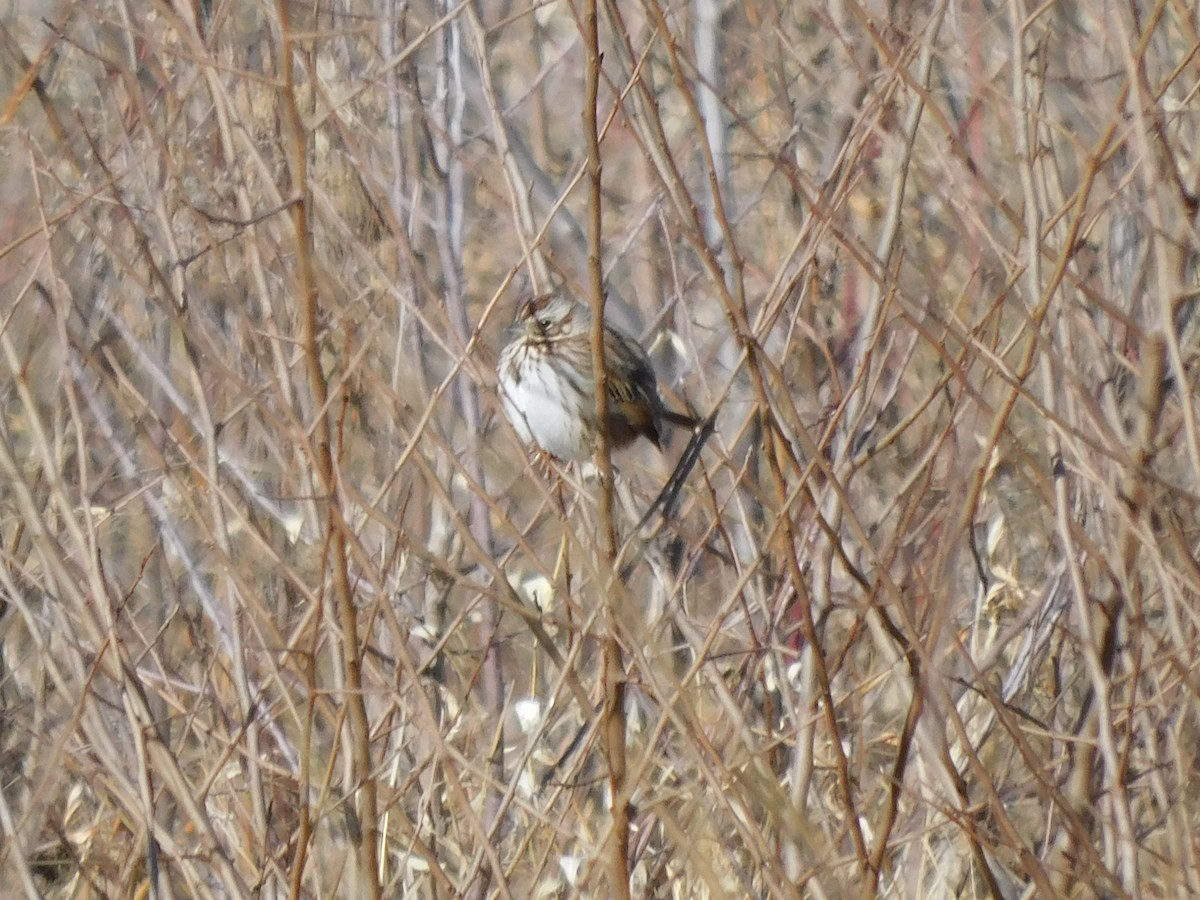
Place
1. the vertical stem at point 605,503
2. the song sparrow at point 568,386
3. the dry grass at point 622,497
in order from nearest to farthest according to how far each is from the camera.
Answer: the vertical stem at point 605,503 < the dry grass at point 622,497 < the song sparrow at point 568,386

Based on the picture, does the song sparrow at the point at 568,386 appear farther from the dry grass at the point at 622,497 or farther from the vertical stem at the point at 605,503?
the vertical stem at the point at 605,503

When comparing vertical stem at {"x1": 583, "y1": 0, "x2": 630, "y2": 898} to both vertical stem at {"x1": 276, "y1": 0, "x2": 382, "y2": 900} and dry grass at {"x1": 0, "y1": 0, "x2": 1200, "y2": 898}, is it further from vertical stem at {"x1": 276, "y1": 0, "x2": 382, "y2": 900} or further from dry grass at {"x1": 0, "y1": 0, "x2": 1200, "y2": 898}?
vertical stem at {"x1": 276, "y1": 0, "x2": 382, "y2": 900}

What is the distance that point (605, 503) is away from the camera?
2.47 m

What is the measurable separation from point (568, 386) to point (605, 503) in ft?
6.72

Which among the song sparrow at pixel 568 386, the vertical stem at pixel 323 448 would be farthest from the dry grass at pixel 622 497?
the song sparrow at pixel 568 386

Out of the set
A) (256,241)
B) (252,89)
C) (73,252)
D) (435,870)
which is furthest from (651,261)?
(435,870)

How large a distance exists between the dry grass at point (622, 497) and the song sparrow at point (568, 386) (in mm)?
188

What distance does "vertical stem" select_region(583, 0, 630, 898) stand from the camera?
2.15 metres

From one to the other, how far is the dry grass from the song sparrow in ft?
0.62

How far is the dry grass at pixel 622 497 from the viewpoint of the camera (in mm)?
2307

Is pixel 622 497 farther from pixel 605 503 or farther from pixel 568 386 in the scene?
pixel 605 503

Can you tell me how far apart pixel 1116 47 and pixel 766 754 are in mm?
1491

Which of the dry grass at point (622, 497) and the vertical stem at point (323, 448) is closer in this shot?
the vertical stem at point (323, 448)

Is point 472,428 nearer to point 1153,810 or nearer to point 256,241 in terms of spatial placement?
point 256,241
